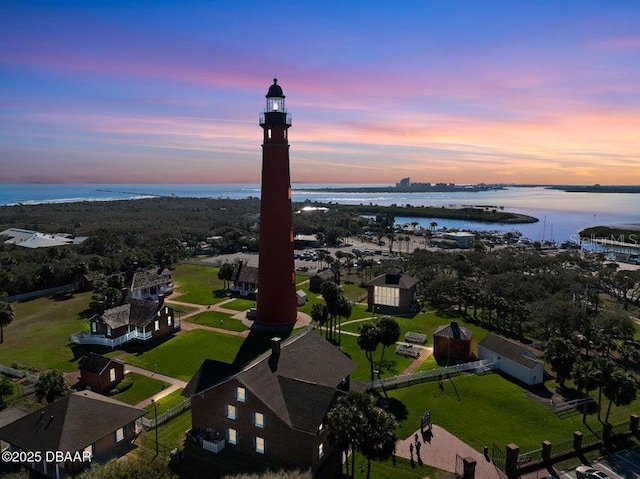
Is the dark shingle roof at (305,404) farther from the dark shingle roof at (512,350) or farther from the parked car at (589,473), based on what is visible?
the dark shingle roof at (512,350)

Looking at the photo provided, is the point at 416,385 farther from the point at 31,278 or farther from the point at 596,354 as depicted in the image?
the point at 31,278

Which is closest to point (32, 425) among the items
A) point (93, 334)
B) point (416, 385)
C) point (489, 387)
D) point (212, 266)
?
point (93, 334)

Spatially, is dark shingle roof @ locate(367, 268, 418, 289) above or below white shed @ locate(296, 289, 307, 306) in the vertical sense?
above

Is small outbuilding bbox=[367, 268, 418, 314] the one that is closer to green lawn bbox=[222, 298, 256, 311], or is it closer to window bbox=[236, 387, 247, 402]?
green lawn bbox=[222, 298, 256, 311]

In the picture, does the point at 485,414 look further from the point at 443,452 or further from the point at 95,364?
the point at 95,364

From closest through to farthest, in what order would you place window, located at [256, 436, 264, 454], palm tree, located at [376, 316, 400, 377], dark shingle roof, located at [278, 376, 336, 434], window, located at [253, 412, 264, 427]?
1. dark shingle roof, located at [278, 376, 336, 434]
2. window, located at [253, 412, 264, 427]
3. window, located at [256, 436, 264, 454]
4. palm tree, located at [376, 316, 400, 377]

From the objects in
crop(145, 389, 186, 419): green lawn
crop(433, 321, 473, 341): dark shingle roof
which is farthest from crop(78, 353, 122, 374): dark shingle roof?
crop(433, 321, 473, 341): dark shingle roof

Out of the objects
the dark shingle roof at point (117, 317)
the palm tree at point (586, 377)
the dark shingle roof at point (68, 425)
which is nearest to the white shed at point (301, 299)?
the dark shingle roof at point (117, 317)

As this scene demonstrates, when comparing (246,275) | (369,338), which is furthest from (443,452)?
(246,275)
